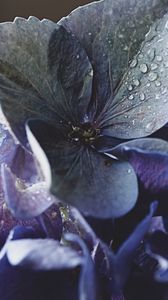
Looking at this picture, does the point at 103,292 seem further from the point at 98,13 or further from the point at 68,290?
the point at 98,13

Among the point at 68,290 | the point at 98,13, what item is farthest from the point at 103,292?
the point at 98,13

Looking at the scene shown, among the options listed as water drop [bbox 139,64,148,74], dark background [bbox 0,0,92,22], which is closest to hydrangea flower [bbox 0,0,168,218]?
water drop [bbox 139,64,148,74]

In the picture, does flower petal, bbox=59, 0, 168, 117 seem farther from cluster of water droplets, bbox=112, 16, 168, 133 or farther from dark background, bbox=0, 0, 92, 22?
dark background, bbox=0, 0, 92, 22

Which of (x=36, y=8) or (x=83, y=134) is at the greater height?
(x=83, y=134)

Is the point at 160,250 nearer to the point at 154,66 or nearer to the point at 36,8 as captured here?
the point at 154,66

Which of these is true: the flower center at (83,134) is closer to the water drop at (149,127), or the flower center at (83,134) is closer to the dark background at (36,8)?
the water drop at (149,127)

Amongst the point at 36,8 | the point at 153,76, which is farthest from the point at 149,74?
the point at 36,8
